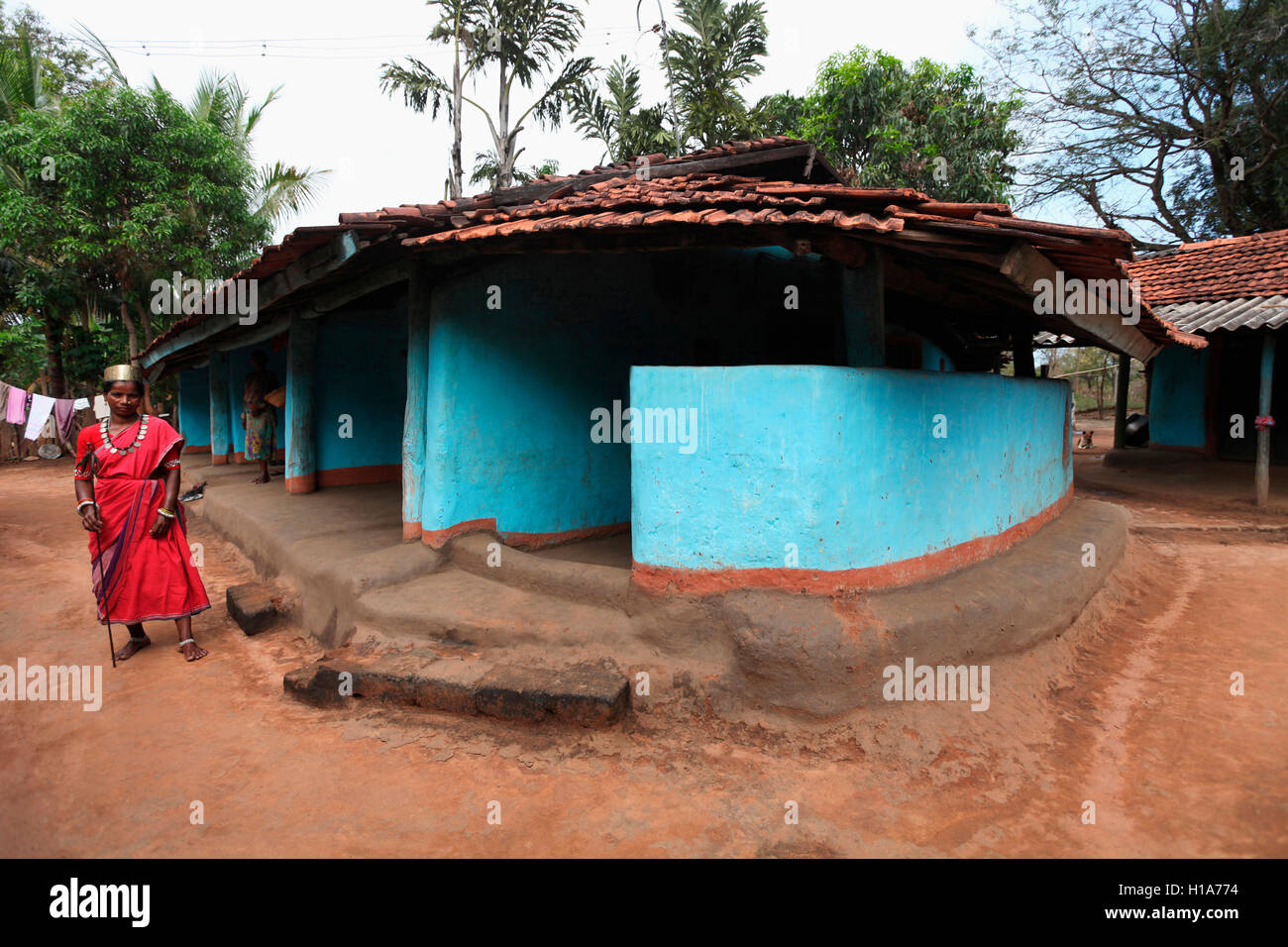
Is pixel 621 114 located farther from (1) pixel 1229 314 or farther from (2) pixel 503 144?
(1) pixel 1229 314

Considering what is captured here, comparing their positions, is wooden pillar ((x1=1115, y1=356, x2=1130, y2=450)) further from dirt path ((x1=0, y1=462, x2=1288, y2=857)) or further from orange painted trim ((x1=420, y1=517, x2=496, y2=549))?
orange painted trim ((x1=420, y1=517, x2=496, y2=549))

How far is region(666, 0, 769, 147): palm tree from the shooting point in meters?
15.0

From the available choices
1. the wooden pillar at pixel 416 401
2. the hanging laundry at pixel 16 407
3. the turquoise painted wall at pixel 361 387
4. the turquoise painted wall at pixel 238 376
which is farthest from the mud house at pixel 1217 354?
the hanging laundry at pixel 16 407

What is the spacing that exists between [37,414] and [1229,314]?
75.1 ft

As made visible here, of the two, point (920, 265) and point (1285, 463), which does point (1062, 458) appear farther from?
point (1285, 463)

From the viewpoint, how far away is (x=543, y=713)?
3498 mm

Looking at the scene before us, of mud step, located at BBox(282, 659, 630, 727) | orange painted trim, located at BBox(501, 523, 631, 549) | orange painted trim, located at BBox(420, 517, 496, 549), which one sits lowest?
mud step, located at BBox(282, 659, 630, 727)

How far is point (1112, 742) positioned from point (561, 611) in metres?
2.93

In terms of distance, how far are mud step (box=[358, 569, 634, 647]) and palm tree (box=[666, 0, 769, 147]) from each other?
13481mm

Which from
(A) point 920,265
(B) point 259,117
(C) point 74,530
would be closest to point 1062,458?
(A) point 920,265

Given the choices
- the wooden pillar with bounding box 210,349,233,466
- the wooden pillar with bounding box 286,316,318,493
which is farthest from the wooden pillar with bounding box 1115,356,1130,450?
the wooden pillar with bounding box 210,349,233,466

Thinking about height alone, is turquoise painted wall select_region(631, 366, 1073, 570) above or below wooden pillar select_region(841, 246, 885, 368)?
below

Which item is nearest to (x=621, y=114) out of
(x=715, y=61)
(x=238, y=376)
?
(x=715, y=61)

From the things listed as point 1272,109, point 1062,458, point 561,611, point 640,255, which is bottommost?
point 561,611
